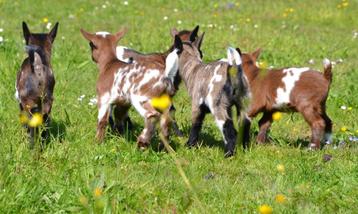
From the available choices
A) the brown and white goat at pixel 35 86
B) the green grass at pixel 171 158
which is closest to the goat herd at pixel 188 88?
the brown and white goat at pixel 35 86

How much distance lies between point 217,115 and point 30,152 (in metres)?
2.36

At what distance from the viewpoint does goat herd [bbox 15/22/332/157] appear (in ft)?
25.6

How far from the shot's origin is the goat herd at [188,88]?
779 centimetres

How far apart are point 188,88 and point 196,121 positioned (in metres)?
0.55

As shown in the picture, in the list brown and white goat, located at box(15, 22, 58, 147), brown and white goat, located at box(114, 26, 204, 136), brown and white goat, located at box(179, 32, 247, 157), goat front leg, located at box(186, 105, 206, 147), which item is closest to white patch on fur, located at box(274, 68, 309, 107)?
brown and white goat, located at box(179, 32, 247, 157)

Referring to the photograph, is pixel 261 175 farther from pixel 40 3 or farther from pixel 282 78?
pixel 40 3

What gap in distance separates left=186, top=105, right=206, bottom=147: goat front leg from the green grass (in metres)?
0.17

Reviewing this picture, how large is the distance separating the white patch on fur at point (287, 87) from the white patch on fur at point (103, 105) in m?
2.18

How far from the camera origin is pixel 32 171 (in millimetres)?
6066

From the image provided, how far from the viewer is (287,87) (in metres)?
8.66

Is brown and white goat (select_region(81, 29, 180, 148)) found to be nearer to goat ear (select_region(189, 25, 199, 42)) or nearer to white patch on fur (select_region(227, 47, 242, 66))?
white patch on fur (select_region(227, 47, 242, 66))

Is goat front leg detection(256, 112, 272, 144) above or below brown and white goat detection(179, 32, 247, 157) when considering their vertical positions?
below

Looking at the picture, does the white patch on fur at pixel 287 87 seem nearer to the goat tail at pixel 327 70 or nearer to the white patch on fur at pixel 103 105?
the goat tail at pixel 327 70

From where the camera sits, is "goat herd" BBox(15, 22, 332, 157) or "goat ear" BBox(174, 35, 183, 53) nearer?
"goat herd" BBox(15, 22, 332, 157)
